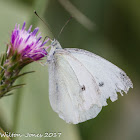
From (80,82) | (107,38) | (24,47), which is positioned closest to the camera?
(24,47)

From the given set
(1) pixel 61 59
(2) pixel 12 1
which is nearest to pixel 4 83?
(1) pixel 61 59

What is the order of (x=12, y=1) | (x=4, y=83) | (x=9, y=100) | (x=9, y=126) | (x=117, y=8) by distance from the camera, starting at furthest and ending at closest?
(x=117, y=8) → (x=12, y=1) → (x=9, y=100) → (x=9, y=126) → (x=4, y=83)

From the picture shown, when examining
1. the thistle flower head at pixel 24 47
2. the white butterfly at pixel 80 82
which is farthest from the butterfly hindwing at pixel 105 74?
the thistle flower head at pixel 24 47

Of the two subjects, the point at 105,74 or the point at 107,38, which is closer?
the point at 105,74

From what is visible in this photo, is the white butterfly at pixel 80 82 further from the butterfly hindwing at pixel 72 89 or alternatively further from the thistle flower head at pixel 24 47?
the thistle flower head at pixel 24 47

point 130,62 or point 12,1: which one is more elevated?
point 12,1

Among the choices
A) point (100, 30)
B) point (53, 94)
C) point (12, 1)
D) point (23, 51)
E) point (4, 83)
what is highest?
point (12, 1)

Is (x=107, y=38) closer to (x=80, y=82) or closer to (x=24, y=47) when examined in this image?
(x=80, y=82)

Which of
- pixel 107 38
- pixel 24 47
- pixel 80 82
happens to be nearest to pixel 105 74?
pixel 80 82

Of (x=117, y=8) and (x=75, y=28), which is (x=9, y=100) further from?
(x=117, y=8)
